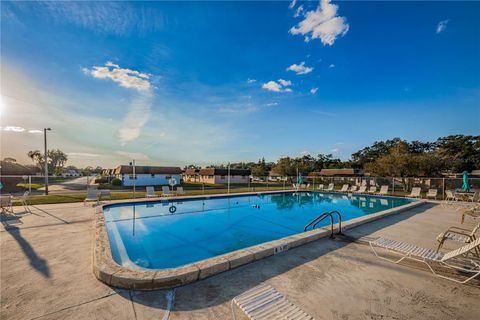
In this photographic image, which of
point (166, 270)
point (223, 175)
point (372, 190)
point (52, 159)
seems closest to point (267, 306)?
point (166, 270)

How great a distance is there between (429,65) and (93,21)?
1810 centimetres

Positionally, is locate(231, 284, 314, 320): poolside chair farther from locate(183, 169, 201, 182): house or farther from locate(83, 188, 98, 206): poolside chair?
locate(183, 169, 201, 182): house

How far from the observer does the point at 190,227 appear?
8.72 m

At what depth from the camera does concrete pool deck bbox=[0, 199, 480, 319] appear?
8.46 ft

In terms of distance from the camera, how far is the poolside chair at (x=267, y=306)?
6.49 ft

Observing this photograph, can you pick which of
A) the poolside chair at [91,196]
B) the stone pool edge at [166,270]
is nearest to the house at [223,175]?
the poolside chair at [91,196]

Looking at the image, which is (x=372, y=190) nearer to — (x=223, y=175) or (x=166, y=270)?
(x=166, y=270)

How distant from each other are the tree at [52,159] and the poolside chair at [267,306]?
276 ft

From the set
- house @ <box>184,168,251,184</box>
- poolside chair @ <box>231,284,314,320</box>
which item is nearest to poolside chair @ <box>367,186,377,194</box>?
poolside chair @ <box>231,284,314,320</box>

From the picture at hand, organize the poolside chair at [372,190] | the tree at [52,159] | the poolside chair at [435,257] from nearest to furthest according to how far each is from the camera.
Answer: the poolside chair at [435,257]
the poolside chair at [372,190]
the tree at [52,159]

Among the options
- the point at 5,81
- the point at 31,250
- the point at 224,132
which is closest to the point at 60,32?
the point at 5,81

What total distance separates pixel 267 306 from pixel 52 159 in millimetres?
100018

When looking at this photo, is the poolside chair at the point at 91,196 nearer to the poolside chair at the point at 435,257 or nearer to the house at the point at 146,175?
the poolside chair at the point at 435,257

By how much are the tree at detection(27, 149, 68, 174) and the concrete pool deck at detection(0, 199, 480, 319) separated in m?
80.7
